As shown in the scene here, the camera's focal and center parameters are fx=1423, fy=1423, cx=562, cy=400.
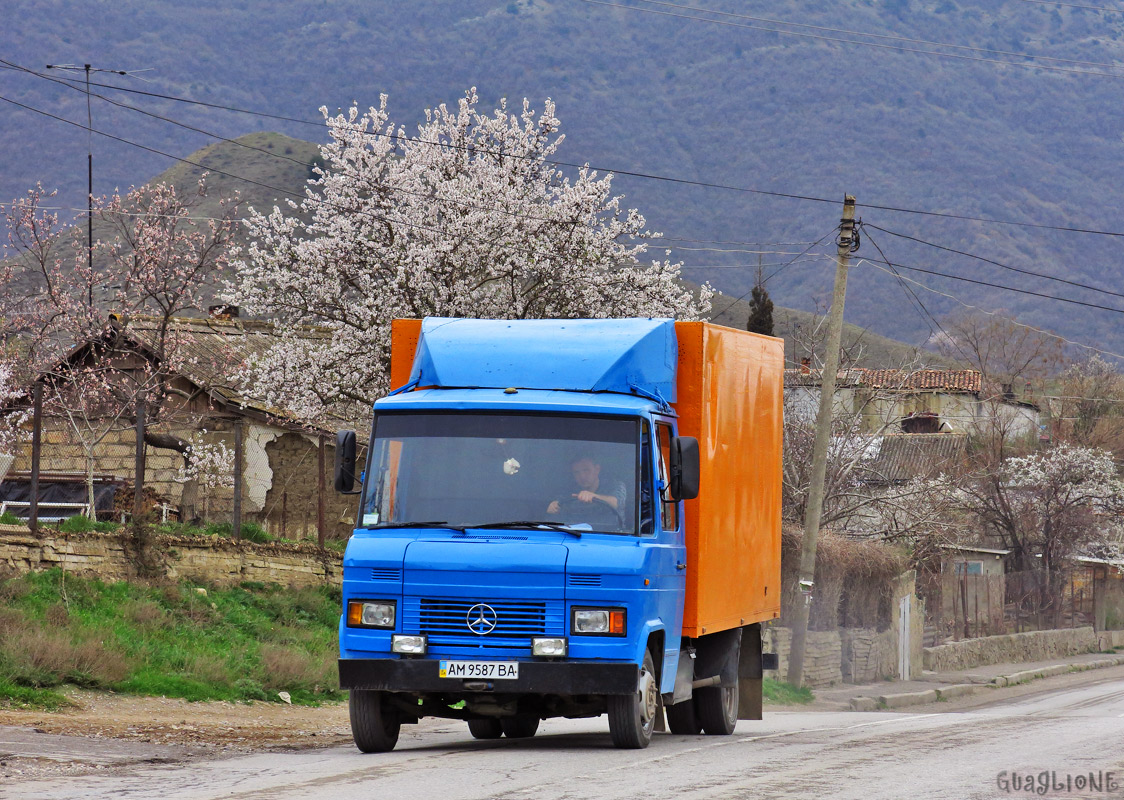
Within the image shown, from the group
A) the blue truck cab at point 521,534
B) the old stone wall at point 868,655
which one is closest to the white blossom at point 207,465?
the old stone wall at point 868,655

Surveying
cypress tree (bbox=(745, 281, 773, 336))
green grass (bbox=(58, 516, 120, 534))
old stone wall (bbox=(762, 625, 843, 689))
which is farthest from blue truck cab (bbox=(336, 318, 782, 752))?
cypress tree (bbox=(745, 281, 773, 336))

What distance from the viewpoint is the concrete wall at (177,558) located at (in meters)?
17.1

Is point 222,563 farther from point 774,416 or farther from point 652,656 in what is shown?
point 652,656

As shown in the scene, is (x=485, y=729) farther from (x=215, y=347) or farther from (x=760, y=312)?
(x=760, y=312)

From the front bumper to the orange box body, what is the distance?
1653 millimetres

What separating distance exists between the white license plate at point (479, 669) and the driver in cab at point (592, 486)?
4.49 ft

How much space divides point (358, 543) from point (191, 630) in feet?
27.0

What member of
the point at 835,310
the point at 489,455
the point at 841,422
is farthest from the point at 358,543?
the point at 841,422

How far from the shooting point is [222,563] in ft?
67.4

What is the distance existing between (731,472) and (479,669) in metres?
3.74

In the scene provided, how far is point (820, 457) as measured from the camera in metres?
25.2

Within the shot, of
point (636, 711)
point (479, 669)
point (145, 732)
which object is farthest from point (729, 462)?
point (145, 732)

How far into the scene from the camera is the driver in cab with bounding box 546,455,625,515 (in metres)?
10.8

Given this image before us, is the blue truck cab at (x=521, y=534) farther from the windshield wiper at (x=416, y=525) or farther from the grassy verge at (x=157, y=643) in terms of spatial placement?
the grassy verge at (x=157, y=643)
